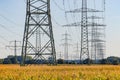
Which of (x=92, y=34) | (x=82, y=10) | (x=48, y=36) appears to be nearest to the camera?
(x=48, y=36)

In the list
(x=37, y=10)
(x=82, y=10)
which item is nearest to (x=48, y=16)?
(x=37, y=10)

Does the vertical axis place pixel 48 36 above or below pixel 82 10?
below

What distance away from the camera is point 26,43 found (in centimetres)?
4781

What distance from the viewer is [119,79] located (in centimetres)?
1692

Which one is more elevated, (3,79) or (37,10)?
(37,10)

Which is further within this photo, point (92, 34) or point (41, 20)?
point (92, 34)

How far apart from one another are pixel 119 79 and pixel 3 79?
4592mm

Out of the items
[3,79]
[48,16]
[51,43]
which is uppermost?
[48,16]

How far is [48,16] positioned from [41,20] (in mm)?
1473

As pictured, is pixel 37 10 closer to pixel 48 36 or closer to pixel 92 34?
pixel 48 36

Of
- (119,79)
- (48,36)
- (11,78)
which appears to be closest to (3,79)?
(11,78)

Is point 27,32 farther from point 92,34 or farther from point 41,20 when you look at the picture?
point 92,34

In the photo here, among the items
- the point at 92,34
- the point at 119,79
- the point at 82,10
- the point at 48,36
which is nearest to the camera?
the point at 119,79

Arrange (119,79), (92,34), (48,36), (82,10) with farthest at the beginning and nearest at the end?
(92,34) < (82,10) < (48,36) < (119,79)
